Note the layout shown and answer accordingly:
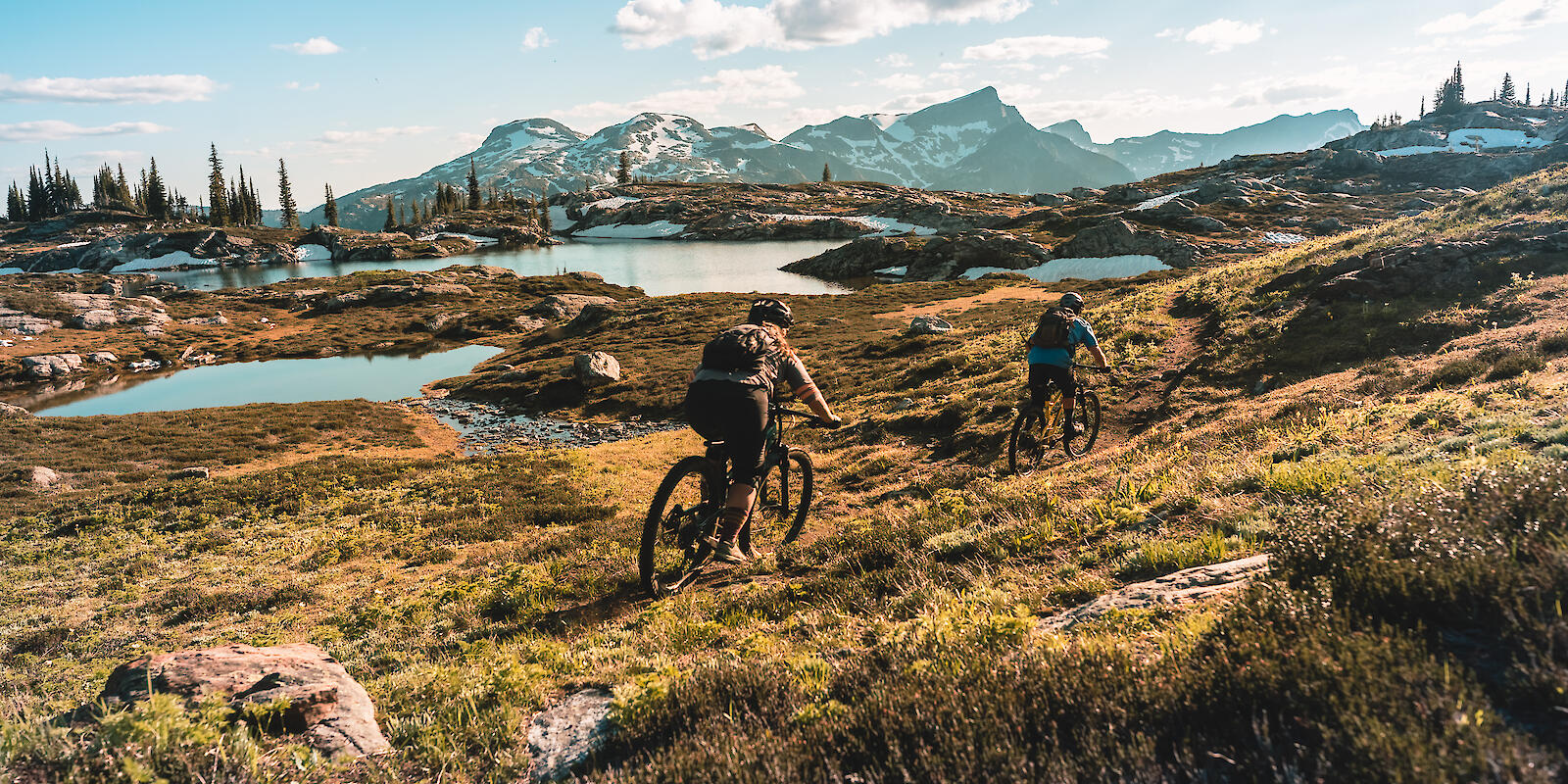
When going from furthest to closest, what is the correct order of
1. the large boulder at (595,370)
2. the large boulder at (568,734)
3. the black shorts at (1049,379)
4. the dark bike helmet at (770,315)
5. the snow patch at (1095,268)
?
1. the snow patch at (1095,268)
2. the large boulder at (595,370)
3. the black shorts at (1049,379)
4. the dark bike helmet at (770,315)
5. the large boulder at (568,734)

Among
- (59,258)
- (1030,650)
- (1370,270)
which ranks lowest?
(1030,650)

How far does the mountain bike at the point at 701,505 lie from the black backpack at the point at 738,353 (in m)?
0.83

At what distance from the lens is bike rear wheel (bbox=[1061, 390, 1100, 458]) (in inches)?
513

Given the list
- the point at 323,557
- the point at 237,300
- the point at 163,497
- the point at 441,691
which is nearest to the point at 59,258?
the point at 237,300

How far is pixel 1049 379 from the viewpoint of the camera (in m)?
12.3

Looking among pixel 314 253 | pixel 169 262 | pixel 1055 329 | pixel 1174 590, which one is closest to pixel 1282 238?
pixel 1055 329

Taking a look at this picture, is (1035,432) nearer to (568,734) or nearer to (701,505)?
(701,505)

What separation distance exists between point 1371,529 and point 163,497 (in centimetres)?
2544

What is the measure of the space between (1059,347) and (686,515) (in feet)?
25.4

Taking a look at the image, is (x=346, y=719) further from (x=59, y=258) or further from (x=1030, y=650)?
(x=59, y=258)

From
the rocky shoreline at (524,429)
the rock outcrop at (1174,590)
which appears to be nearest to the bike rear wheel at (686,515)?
the rock outcrop at (1174,590)

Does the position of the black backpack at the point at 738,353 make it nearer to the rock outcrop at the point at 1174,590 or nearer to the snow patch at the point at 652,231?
the rock outcrop at the point at 1174,590

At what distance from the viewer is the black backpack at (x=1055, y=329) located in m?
11.9

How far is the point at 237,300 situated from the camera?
290 ft
